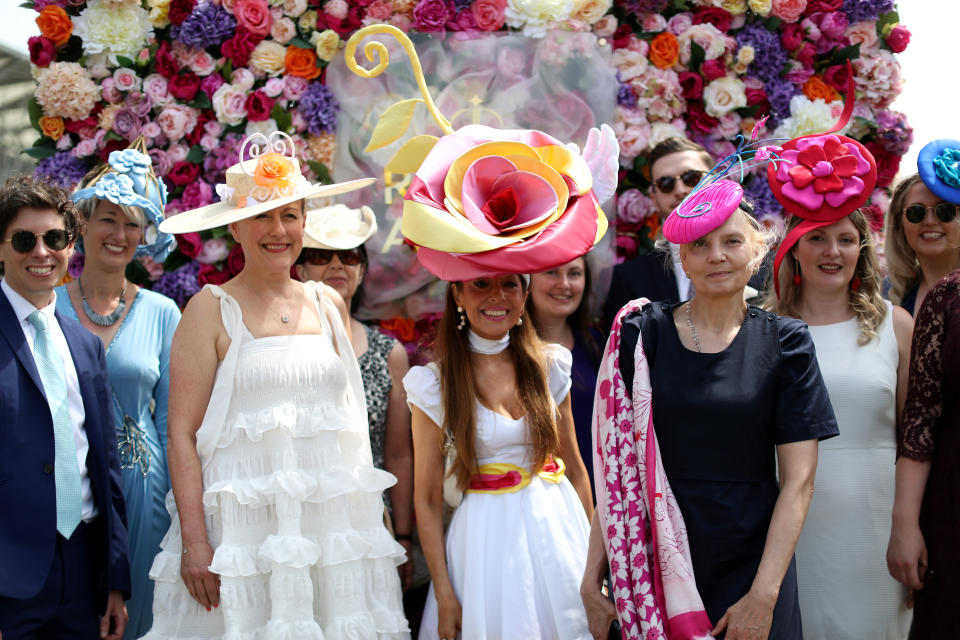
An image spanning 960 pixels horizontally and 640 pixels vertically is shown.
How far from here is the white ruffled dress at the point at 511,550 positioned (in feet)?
9.48

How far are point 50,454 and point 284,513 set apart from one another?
2.51 feet

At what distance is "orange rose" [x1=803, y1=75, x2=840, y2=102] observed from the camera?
15.3 feet

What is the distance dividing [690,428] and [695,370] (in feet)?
0.54

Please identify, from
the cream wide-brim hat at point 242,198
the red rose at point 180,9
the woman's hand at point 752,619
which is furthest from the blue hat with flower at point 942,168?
the red rose at point 180,9

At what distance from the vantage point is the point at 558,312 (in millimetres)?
4023

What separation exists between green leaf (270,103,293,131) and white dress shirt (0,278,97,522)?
1774 millimetres

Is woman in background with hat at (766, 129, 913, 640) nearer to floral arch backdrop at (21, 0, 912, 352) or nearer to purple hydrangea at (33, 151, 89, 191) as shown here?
floral arch backdrop at (21, 0, 912, 352)

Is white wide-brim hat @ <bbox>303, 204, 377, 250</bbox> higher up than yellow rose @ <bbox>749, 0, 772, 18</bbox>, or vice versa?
yellow rose @ <bbox>749, 0, 772, 18</bbox>

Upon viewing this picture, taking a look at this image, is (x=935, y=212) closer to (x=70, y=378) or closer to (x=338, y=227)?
(x=338, y=227)

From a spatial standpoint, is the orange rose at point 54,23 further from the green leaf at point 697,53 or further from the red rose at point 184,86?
the green leaf at point 697,53

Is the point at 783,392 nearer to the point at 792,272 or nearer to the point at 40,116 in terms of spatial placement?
the point at 792,272

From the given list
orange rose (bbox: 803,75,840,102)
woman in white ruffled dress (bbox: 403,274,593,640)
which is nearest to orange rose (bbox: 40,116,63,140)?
woman in white ruffled dress (bbox: 403,274,593,640)

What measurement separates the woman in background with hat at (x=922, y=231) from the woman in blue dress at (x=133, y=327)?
3049 millimetres

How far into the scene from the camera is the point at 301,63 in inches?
178
